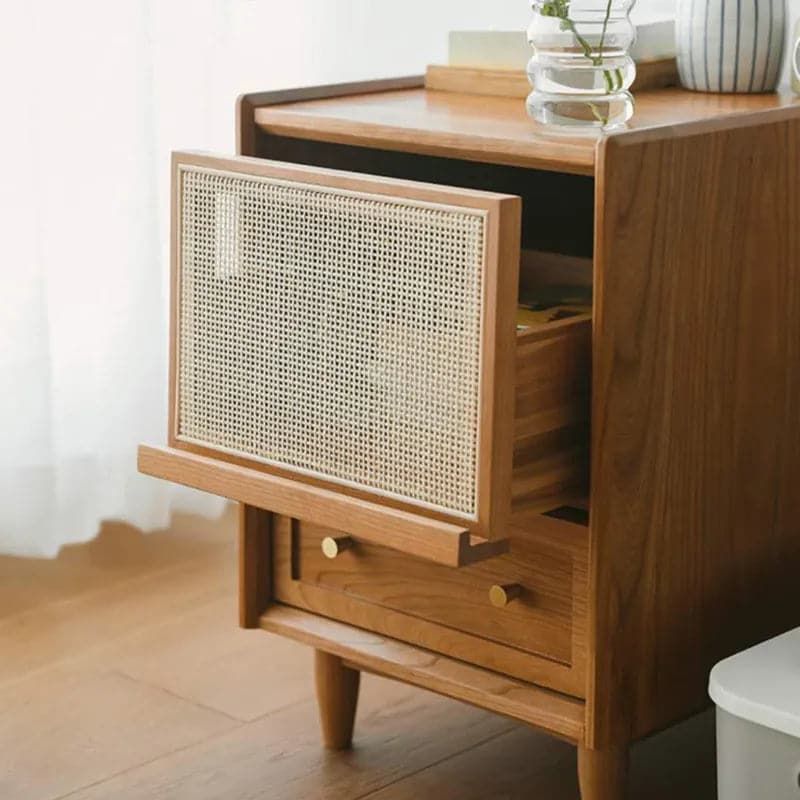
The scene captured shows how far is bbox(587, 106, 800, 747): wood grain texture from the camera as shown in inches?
47.3

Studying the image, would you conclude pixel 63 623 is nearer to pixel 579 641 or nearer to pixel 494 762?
pixel 494 762

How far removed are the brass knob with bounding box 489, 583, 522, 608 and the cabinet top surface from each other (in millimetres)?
339

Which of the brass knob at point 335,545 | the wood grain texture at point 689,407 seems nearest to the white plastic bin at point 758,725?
the wood grain texture at point 689,407

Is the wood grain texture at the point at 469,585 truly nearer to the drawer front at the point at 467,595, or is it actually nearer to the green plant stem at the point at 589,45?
the drawer front at the point at 467,595

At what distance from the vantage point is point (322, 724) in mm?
1595

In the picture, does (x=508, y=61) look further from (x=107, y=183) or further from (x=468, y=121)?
(x=107, y=183)

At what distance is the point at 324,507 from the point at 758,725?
0.36m

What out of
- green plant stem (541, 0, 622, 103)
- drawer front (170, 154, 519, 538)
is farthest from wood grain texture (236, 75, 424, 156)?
green plant stem (541, 0, 622, 103)

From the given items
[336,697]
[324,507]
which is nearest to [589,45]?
[324,507]

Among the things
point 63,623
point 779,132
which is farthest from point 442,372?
point 63,623

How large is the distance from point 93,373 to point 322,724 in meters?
0.68

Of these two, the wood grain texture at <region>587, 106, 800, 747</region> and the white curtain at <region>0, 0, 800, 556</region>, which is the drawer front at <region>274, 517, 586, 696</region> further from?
the white curtain at <region>0, 0, 800, 556</region>

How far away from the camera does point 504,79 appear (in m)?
1.47

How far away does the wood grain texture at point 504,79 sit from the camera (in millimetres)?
1464
